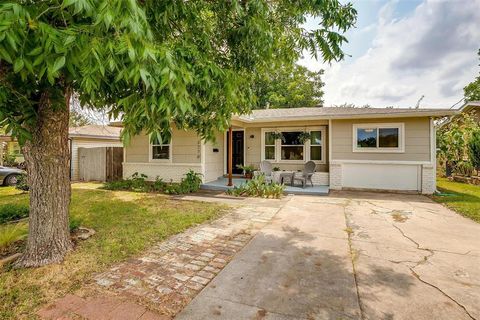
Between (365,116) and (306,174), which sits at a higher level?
(365,116)

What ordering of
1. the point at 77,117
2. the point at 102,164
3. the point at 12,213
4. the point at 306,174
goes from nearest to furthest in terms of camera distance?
the point at 12,213 < the point at 77,117 < the point at 306,174 < the point at 102,164

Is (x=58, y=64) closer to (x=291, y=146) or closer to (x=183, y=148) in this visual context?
(x=183, y=148)

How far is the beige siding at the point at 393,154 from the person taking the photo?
8.94 m

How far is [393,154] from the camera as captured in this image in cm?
927

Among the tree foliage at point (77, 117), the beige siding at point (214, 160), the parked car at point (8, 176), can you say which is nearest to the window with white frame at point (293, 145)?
the beige siding at point (214, 160)

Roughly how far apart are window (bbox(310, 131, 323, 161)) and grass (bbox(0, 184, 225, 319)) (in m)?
5.71

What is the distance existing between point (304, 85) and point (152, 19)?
25040mm

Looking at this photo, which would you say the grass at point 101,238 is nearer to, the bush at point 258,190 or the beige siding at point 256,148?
the bush at point 258,190

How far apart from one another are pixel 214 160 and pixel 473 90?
33115 millimetres

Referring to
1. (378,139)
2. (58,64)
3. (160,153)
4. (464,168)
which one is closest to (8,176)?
(160,153)

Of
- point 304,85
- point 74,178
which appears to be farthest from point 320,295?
point 304,85

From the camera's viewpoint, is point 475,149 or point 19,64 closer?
point 19,64

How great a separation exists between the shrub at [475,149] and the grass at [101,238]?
12243mm

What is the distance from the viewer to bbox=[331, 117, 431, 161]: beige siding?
894 cm
